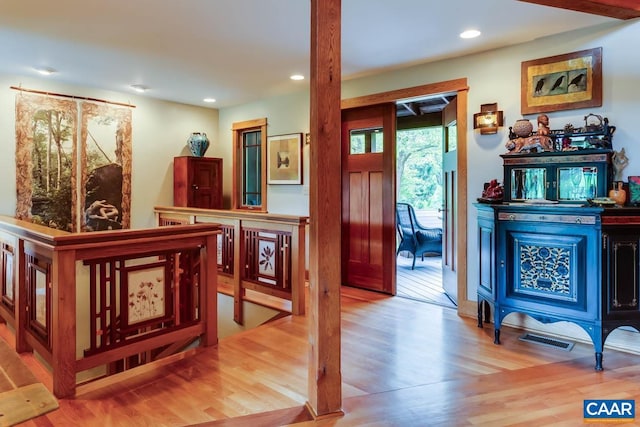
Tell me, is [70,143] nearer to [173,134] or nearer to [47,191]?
[47,191]

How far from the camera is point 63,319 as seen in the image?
92.8 inches

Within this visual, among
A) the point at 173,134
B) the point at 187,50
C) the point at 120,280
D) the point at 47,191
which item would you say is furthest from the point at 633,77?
the point at 47,191

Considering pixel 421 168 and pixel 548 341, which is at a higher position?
pixel 421 168

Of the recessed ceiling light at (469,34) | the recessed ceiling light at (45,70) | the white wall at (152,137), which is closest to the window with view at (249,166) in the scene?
the white wall at (152,137)

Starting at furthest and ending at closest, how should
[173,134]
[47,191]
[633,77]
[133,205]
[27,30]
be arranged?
[173,134], [133,205], [47,191], [27,30], [633,77]

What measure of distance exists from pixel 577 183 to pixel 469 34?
4.53 ft

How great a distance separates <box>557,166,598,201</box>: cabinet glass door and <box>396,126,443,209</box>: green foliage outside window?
176 inches

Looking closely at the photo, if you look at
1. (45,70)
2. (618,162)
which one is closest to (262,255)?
(45,70)

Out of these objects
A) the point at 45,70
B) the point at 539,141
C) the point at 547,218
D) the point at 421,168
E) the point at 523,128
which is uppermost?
the point at 45,70

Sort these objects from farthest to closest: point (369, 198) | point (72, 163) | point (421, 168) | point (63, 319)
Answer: point (421, 168) < point (72, 163) < point (369, 198) < point (63, 319)

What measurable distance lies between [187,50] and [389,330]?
2947mm

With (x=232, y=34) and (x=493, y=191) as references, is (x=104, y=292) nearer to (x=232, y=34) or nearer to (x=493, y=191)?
(x=232, y=34)

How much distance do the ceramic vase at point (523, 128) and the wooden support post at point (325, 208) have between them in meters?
1.93

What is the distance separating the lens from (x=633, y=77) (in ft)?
9.82
